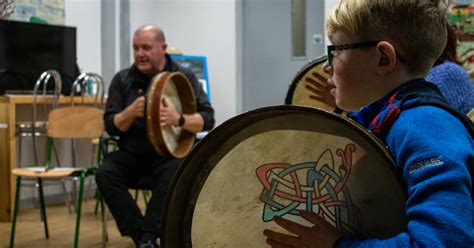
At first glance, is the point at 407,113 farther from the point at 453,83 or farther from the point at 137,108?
the point at 137,108

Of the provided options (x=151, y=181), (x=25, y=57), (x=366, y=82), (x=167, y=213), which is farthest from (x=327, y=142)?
(x=25, y=57)

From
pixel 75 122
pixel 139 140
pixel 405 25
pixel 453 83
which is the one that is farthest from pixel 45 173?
pixel 405 25

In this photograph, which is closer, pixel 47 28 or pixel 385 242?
pixel 385 242

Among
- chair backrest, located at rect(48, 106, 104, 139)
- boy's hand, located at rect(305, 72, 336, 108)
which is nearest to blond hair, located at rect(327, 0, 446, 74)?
boy's hand, located at rect(305, 72, 336, 108)

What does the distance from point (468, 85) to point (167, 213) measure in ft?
5.10

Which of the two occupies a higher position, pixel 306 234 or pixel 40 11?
pixel 40 11

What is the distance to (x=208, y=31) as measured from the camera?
662 cm

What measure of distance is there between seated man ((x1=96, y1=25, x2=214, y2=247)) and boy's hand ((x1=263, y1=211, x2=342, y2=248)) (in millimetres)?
2293

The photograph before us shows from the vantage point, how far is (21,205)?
16.8 feet

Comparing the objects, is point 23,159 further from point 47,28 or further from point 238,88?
point 238,88

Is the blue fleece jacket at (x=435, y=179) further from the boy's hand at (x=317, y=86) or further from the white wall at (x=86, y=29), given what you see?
the white wall at (x=86, y=29)

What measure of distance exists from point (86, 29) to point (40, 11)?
64 cm

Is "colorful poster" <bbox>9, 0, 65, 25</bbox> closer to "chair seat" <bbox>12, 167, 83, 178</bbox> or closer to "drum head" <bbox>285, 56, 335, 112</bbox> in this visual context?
"chair seat" <bbox>12, 167, 83, 178</bbox>

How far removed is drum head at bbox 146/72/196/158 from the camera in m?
3.29
